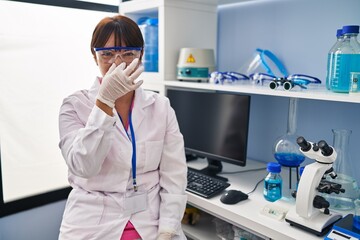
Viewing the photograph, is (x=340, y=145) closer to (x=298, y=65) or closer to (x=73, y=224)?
(x=298, y=65)

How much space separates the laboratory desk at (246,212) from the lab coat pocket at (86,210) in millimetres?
493

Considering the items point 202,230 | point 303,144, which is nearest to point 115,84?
point 303,144

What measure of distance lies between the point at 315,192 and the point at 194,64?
98 centimetres

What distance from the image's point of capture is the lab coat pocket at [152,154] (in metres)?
1.29

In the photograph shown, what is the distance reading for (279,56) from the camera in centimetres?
183

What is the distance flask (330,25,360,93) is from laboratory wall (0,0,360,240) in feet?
0.99

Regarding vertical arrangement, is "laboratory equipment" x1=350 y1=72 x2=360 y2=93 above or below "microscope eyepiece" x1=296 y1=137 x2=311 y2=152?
above

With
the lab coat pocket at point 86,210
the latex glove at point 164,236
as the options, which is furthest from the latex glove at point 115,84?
the latex glove at point 164,236

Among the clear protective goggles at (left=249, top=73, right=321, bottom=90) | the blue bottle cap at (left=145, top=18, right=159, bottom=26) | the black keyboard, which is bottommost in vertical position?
the black keyboard

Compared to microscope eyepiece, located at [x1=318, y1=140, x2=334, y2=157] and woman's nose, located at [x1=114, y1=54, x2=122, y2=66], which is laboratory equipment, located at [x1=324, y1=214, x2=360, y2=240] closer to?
microscope eyepiece, located at [x1=318, y1=140, x2=334, y2=157]

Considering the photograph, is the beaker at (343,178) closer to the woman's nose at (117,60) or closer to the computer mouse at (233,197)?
the computer mouse at (233,197)

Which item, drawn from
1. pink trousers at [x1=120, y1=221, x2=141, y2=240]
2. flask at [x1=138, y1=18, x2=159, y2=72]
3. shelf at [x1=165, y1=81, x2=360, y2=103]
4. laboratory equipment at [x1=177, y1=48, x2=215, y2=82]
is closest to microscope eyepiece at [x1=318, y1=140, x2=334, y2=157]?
shelf at [x1=165, y1=81, x2=360, y2=103]

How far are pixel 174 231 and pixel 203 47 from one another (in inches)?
48.5

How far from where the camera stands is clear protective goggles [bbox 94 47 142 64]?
1229 millimetres
